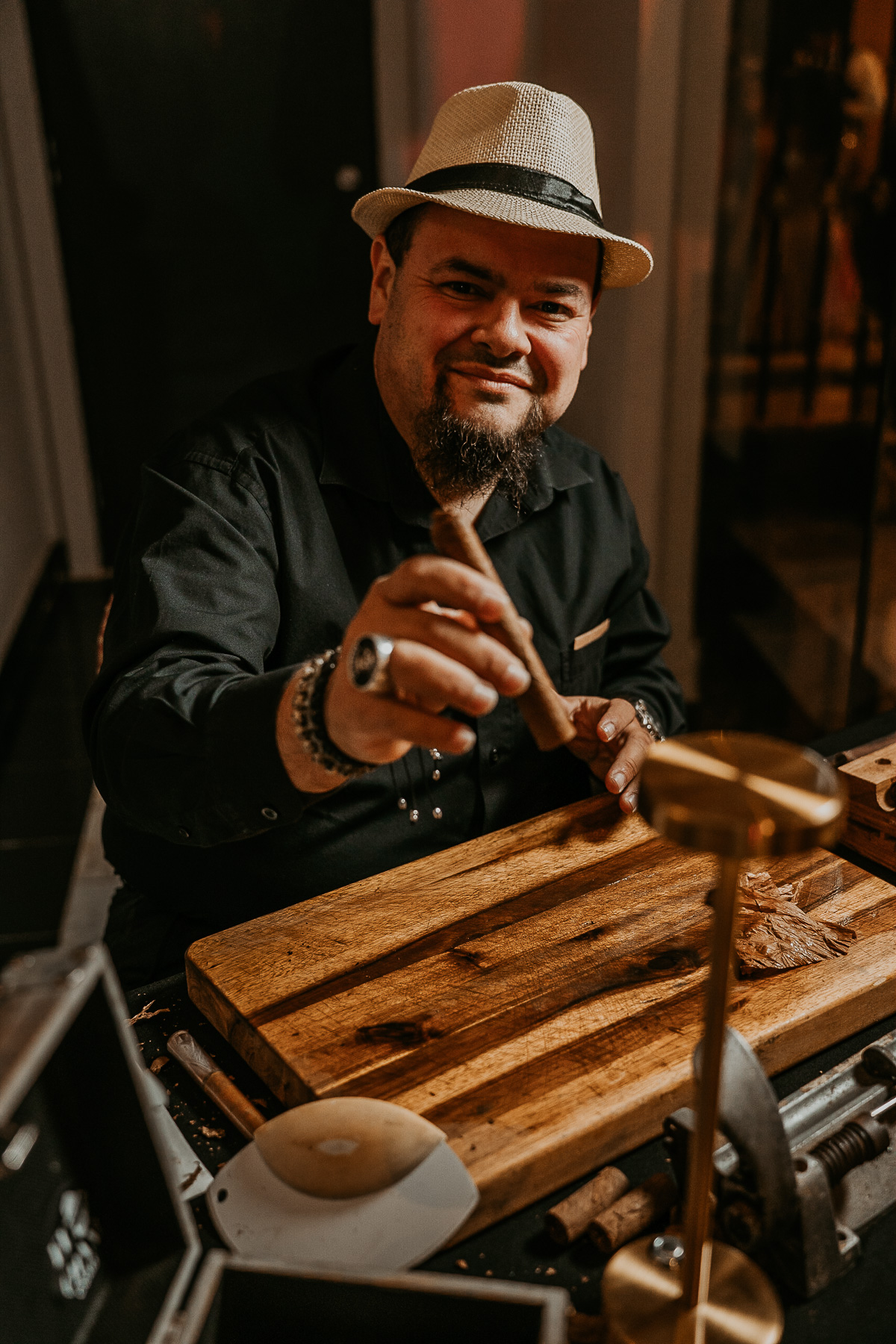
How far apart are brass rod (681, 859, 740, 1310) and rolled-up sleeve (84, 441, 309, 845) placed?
498 millimetres

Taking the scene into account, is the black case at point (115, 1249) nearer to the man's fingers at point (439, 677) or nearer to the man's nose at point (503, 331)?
the man's fingers at point (439, 677)

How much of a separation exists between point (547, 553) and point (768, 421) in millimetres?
1827

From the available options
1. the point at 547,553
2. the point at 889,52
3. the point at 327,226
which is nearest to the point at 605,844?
the point at 547,553

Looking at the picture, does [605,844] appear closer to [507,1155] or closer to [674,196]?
[507,1155]

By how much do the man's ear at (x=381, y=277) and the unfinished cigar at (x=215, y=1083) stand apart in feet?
3.44

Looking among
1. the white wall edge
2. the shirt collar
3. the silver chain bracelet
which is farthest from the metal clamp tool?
the white wall edge

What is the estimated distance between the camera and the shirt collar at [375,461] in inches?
60.1

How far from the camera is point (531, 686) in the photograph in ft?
2.74

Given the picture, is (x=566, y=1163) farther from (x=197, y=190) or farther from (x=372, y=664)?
(x=197, y=190)

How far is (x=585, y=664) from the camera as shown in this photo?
1708 millimetres

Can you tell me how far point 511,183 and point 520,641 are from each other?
2.74 ft

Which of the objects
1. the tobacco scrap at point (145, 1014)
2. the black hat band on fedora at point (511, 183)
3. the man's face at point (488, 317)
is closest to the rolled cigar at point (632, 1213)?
the tobacco scrap at point (145, 1014)

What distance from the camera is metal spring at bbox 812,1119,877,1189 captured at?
780 mm

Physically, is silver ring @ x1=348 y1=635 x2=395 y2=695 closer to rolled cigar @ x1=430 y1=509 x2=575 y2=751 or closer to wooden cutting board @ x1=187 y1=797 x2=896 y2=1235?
rolled cigar @ x1=430 y1=509 x2=575 y2=751
